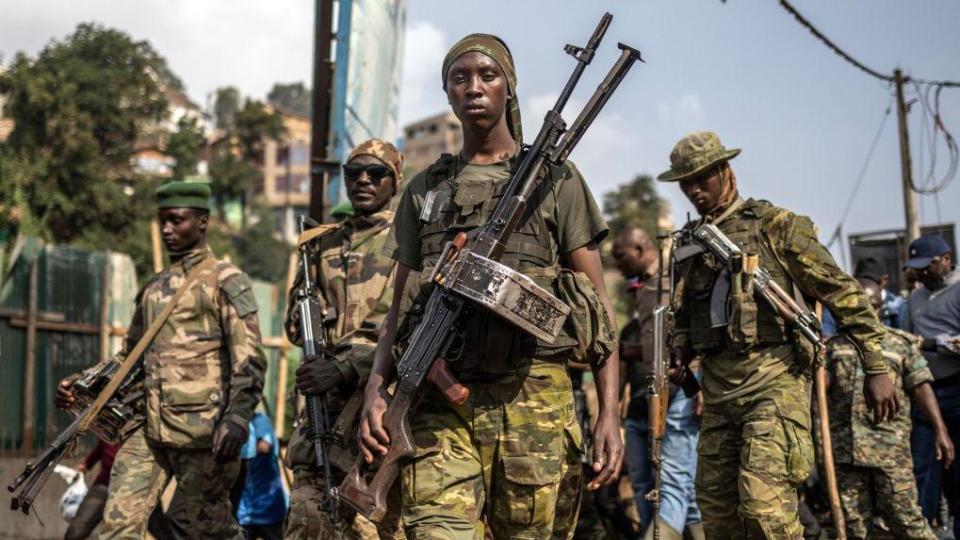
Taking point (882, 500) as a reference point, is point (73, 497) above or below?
below

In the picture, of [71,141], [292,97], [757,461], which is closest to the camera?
[757,461]

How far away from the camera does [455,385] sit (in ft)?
11.0

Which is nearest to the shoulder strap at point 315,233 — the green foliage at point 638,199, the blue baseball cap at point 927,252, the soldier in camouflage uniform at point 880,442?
the soldier in camouflage uniform at point 880,442

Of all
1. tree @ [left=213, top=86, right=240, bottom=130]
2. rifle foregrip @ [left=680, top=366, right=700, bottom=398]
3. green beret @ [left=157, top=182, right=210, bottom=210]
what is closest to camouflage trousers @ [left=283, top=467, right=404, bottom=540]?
green beret @ [left=157, top=182, right=210, bottom=210]

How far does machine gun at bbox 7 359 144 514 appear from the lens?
5.51m

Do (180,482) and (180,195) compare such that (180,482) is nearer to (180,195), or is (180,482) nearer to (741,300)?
(180,195)

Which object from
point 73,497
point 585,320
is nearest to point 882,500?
point 585,320

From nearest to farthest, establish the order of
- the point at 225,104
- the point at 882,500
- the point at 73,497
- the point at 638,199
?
the point at 882,500 → the point at 73,497 → the point at 638,199 → the point at 225,104

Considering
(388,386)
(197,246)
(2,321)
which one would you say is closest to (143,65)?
(2,321)

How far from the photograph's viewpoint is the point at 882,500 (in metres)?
6.98

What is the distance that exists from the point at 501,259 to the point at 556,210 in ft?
0.90

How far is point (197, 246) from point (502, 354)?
3.02 meters

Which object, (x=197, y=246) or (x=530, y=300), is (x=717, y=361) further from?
(x=197, y=246)

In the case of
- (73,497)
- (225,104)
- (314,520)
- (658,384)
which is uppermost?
(225,104)
